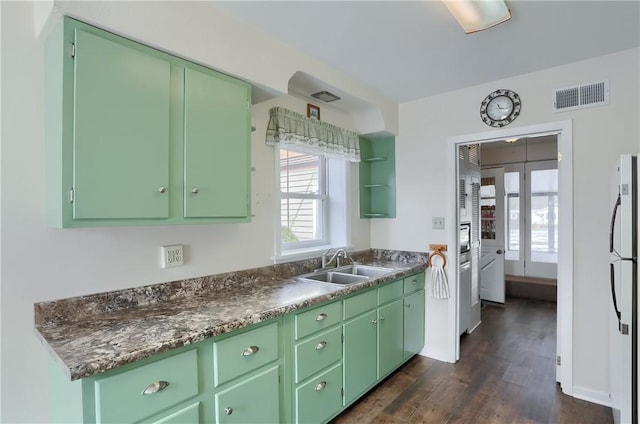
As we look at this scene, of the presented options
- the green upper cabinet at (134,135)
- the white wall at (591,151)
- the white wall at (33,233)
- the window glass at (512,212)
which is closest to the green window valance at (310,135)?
the green upper cabinet at (134,135)

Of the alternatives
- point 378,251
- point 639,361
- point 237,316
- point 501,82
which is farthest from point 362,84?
point 639,361

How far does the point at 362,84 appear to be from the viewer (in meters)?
2.86

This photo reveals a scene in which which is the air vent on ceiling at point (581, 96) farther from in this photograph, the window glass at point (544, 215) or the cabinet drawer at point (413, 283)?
the window glass at point (544, 215)

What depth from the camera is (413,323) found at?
3.06 meters

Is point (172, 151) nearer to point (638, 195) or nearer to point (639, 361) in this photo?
point (638, 195)

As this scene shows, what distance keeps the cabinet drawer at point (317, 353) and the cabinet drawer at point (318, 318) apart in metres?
0.05

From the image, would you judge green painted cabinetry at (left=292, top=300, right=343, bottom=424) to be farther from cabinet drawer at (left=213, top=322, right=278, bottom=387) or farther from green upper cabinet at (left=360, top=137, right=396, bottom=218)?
green upper cabinet at (left=360, top=137, right=396, bottom=218)

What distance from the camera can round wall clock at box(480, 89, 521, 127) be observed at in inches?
109

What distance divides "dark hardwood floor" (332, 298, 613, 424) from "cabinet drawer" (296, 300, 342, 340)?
0.72 metres

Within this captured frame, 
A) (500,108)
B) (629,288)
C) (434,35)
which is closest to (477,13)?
(434,35)

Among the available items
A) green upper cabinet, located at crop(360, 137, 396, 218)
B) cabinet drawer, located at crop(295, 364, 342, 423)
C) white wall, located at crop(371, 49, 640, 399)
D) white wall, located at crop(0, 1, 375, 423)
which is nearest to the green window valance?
green upper cabinet, located at crop(360, 137, 396, 218)

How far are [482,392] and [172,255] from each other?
8.15 ft

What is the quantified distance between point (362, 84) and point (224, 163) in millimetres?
1586

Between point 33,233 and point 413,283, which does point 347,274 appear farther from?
point 33,233
